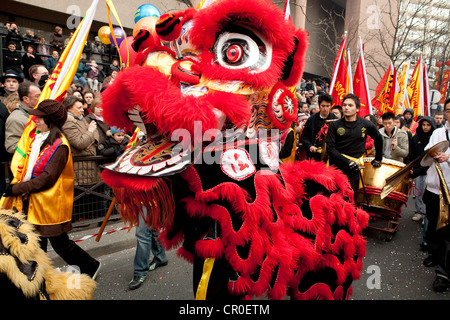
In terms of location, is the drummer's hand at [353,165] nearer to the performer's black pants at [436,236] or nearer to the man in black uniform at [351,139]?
the man in black uniform at [351,139]

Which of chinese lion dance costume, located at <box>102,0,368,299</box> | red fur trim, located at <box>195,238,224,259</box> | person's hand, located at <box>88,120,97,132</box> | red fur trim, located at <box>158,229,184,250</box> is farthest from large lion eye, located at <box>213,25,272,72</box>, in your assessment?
person's hand, located at <box>88,120,97,132</box>

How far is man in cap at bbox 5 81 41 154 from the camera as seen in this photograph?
3828 millimetres

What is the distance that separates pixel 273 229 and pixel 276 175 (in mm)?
299

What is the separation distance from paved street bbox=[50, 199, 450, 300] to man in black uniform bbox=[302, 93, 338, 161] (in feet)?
5.76

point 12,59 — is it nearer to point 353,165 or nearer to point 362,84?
point 353,165

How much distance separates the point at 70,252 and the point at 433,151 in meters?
4.06

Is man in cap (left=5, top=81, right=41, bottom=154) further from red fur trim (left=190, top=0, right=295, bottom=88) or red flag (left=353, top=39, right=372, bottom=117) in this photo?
red flag (left=353, top=39, right=372, bottom=117)

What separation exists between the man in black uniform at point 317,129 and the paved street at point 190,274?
1.76 meters

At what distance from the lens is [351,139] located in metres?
4.51

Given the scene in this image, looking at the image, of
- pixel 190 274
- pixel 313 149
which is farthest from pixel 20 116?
pixel 313 149

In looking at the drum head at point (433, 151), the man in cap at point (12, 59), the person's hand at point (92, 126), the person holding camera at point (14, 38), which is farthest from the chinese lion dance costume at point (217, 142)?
the person holding camera at point (14, 38)

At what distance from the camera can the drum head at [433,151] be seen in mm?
3242

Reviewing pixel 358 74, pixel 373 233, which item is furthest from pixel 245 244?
pixel 358 74
